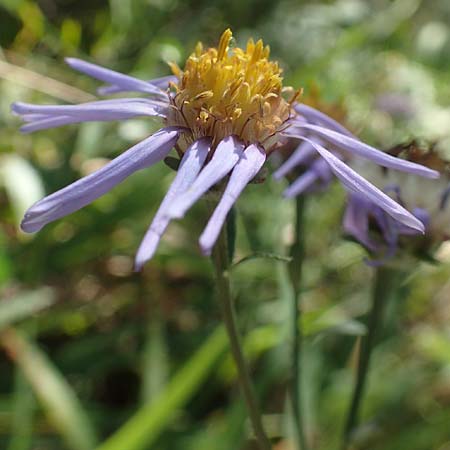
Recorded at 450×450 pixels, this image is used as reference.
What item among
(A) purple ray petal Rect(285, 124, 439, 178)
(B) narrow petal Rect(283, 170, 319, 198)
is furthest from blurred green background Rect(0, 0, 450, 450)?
(A) purple ray petal Rect(285, 124, 439, 178)

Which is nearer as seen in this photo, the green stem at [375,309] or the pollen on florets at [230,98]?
the pollen on florets at [230,98]

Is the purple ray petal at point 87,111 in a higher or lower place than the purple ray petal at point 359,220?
higher

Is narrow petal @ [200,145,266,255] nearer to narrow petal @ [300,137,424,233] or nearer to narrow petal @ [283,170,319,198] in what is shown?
narrow petal @ [300,137,424,233]

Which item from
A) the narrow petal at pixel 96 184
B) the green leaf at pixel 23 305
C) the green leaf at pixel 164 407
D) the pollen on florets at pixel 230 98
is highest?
the pollen on florets at pixel 230 98

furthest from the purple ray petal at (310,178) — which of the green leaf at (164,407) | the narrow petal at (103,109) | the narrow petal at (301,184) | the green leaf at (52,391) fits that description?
the green leaf at (52,391)

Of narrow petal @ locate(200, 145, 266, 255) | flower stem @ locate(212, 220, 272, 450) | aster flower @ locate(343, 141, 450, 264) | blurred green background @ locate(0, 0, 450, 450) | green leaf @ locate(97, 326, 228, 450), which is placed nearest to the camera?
narrow petal @ locate(200, 145, 266, 255)

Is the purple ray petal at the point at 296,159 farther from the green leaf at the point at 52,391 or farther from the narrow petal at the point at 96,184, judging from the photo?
the green leaf at the point at 52,391
